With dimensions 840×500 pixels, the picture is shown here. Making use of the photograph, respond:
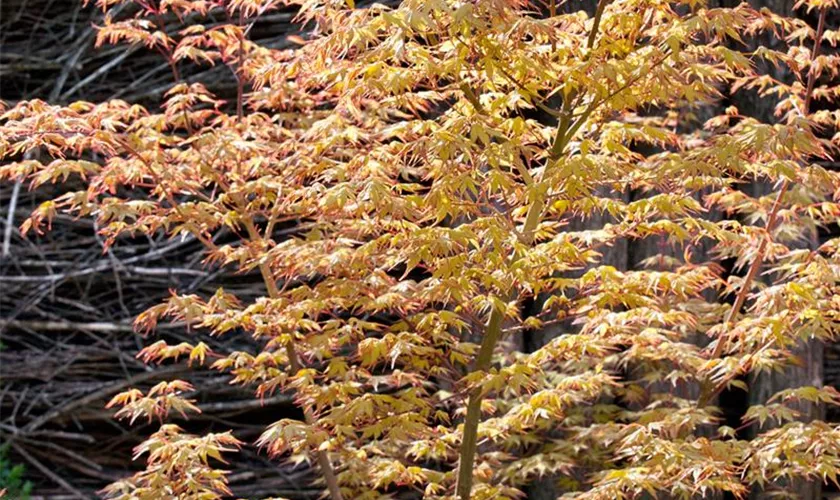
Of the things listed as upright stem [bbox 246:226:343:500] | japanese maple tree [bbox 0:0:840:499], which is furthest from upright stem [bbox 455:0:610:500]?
upright stem [bbox 246:226:343:500]

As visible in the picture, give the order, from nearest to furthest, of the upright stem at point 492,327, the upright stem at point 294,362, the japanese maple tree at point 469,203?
the japanese maple tree at point 469,203 → the upright stem at point 492,327 → the upright stem at point 294,362

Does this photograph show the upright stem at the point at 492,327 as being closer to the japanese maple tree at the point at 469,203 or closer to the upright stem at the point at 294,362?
the japanese maple tree at the point at 469,203

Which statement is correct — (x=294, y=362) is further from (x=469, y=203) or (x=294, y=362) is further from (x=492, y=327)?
(x=469, y=203)

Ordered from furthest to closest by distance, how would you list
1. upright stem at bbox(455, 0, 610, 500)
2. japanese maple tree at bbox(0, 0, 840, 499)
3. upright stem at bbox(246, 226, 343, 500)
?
upright stem at bbox(246, 226, 343, 500)
upright stem at bbox(455, 0, 610, 500)
japanese maple tree at bbox(0, 0, 840, 499)

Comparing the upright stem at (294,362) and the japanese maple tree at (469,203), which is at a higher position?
the japanese maple tree at (469,203)

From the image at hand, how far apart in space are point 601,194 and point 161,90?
1830 mm

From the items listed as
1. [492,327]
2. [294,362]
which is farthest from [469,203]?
[294,362]

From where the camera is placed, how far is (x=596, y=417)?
3330mm

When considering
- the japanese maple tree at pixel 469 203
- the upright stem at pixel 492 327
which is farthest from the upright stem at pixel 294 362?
the upright stem at pixel 492 327

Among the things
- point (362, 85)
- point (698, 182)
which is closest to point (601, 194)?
point (698, 182)

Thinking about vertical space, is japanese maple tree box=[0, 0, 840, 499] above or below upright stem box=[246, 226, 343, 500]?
above

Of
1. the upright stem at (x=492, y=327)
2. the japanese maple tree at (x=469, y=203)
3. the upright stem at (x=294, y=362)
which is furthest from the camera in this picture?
the upright stem at (x=294, y=362)

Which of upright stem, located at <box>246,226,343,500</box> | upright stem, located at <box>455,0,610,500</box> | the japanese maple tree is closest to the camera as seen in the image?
the japanese maple tree

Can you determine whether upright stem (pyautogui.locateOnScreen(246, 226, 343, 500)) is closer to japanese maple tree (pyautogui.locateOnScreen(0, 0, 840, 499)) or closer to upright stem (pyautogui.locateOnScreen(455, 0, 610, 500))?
japanese maple tree (pyautogui.locateOnScreen(0, 0, 840, 499))
